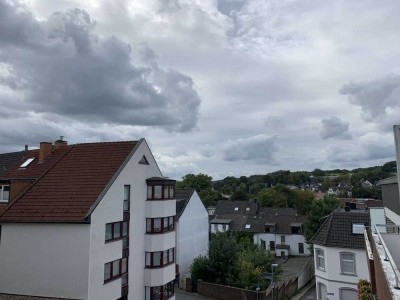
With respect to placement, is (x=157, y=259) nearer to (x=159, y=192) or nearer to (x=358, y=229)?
(x=159, y=192)

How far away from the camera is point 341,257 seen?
992 inches

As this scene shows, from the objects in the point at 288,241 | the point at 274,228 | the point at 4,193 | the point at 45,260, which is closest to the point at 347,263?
the point at 45,260

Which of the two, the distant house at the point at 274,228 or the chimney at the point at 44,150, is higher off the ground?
the chimney at the point at 44,150

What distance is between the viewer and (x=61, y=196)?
20.1 meters

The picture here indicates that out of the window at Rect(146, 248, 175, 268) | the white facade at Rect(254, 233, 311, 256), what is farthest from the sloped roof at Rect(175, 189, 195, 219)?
the white facade at Rect(254, 233, 311, 256)

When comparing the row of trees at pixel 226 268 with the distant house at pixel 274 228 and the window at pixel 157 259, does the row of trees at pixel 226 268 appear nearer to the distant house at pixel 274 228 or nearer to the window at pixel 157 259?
the window at pixel 157 259

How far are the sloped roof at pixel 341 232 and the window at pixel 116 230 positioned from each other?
15154 millimetres

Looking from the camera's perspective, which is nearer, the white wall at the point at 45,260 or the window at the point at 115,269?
the white wall at the point at 45,260

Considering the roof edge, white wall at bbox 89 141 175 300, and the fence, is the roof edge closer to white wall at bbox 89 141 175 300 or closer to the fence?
white wall at bbox 89 141 175 300

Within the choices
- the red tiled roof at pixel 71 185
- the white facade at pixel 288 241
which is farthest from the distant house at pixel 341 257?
the white facade at pixel 288 241

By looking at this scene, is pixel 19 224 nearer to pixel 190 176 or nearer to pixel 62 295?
pixel 62 295

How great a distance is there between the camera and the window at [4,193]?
22273 mm

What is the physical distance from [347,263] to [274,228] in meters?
36.8

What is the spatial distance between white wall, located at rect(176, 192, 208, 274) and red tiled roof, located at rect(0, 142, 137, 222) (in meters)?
14.9
